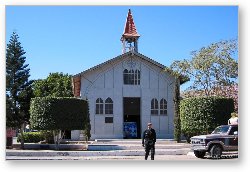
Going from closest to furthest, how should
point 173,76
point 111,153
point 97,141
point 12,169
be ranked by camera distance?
point 12,169 < point 111,153 < point 97,141 < point 173,76

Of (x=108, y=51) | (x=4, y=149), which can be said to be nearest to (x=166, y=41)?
(x=108, y=51)

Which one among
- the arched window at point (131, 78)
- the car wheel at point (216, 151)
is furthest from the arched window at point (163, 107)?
the car wheel at point (216, 151)

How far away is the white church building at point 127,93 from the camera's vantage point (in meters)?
19.9

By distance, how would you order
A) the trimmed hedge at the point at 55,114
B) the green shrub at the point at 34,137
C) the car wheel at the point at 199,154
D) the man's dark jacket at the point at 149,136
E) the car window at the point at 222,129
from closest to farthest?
1. the man's dark jacket at the point at 149,136
2. the car wheel at the point at 199,154
3. the car window at the point at 222,129
4. the trimmed hedge at the point at 55,114
5. the green shrub at the point at 34,137

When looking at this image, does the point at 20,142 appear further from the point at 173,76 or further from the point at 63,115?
the point at 173,76

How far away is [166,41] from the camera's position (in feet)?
40.0

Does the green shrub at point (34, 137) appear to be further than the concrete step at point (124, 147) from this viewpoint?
Yes

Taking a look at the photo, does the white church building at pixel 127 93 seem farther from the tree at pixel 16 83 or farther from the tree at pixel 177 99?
the tree at pixel 16 83

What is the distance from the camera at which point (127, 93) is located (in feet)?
66.7

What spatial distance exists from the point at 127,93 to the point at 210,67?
4.71 metres

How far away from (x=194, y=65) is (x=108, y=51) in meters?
5.61

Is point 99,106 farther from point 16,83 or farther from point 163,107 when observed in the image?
point 16,83

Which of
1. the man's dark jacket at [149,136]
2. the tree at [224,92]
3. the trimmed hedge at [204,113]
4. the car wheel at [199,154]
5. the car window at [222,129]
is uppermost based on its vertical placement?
the tree at [224,92]

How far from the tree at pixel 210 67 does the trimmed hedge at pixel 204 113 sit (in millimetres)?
727
